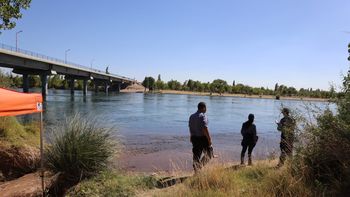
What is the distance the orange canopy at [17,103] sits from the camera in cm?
632

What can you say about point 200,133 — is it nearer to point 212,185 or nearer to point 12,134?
point 212,185

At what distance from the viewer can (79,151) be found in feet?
26.4

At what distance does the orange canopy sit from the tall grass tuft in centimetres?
104

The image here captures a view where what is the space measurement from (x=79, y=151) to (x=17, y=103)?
1.87 metres

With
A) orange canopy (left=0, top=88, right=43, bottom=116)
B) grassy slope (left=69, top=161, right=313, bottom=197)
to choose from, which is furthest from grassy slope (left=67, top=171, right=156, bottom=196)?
orange canopy (left=0, top=88, right=43, bottom=116)

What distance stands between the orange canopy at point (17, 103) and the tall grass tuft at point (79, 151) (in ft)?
3.42

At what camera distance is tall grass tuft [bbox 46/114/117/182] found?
317 inches

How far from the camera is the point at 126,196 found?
23.5 ft

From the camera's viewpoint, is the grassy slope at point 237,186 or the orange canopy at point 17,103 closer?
the grassy slope at point 237,186

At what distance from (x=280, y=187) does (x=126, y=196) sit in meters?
2.90

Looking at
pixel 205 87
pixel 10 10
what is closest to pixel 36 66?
pixel 10 10

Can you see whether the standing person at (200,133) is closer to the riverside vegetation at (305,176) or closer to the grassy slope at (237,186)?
the grassy slope at (237,186)

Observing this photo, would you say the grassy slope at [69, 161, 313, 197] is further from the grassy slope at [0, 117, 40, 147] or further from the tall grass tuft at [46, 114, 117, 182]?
the grassy slope at [0, 117, 40, 147]

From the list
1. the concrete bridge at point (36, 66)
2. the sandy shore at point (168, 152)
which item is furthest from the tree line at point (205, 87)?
the sandy shore at point (168, 152)
